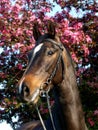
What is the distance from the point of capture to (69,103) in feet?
17.8

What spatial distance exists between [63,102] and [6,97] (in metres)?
5.79

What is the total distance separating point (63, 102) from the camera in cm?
538

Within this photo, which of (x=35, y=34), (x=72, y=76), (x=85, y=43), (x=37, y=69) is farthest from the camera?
(x=85, y=43)

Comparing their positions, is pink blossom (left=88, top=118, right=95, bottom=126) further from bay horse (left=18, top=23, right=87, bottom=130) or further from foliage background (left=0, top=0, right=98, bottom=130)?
bay horse (left=18, top=23, right=87, bottom=130)

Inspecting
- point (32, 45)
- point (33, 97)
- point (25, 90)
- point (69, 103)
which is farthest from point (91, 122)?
point (25, 90)

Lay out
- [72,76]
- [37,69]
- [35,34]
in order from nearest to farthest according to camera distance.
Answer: [37,69] → [72,76] → [35,34]

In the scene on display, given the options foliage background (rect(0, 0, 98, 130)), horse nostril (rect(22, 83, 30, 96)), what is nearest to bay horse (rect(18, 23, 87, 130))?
horse nostril (rect(22, 83, 30, 96))

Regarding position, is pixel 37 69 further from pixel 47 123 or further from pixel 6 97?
pixel 6 97

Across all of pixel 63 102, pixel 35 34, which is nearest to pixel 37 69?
pixel 63 102

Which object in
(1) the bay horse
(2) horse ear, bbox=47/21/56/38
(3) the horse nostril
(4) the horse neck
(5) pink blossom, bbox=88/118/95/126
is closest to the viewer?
(3) the horse nostril

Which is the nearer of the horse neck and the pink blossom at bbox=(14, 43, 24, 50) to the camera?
the horse neck

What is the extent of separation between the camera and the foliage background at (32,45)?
10.4 m

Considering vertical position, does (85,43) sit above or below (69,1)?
below

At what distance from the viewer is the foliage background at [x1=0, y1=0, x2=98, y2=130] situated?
408 inches
